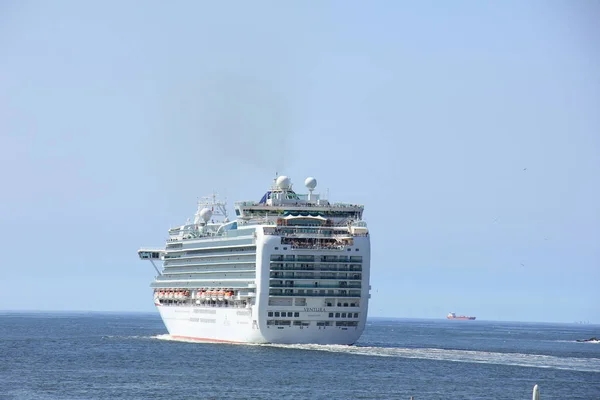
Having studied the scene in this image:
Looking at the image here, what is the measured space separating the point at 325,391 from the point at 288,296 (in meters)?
26.0

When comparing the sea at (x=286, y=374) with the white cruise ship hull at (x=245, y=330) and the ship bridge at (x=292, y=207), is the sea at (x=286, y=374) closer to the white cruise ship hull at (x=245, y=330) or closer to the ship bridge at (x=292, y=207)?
the white cruise ship hull at (x=245, y=330)

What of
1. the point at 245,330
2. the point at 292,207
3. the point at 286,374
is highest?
the point at 292,207

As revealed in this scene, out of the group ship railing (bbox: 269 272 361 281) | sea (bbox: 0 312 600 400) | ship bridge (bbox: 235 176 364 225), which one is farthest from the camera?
ship bridge (bbox: 235 176 364 225)

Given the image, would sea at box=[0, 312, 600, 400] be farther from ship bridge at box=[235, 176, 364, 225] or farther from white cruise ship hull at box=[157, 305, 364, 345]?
ship bridge at box=[235, 176, 364, 225]

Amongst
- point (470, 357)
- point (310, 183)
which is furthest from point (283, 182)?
point (470, 357)

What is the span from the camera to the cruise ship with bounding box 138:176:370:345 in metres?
99.8

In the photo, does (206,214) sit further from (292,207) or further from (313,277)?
(313,277)

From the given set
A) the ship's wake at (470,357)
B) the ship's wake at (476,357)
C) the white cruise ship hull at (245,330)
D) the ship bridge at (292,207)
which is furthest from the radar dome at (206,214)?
the ship's wake at (476,357)

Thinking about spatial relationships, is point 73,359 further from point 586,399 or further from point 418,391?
point 586,399

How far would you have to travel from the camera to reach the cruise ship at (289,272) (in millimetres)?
99750

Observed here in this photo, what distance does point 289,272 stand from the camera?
10019cm

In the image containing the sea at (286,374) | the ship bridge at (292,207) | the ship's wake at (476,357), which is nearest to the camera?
the sea at (286,374)

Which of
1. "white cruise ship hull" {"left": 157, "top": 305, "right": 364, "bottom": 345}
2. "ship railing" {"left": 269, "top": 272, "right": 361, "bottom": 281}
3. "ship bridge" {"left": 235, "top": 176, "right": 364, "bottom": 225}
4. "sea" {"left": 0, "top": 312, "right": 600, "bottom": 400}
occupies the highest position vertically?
"ship bridge" {"left": 235, "top": 176, "right": 364, "bottom": 225}

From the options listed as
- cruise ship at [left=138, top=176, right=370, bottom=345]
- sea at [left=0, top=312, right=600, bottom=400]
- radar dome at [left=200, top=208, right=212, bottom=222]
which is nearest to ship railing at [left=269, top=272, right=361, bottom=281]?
cruise ship at [left=138, top=176, right=370, bottom=345]
